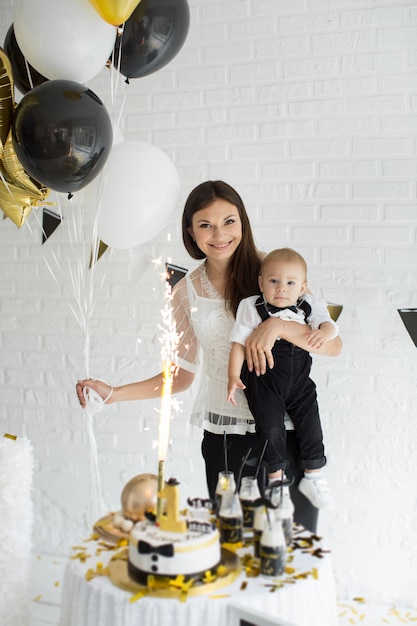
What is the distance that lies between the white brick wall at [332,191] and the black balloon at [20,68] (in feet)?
2.07

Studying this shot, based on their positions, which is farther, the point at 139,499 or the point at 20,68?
the point at 20,68

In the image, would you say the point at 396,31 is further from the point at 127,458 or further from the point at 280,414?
the point at 127,458

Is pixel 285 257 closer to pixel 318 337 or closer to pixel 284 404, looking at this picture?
pixel 318 337

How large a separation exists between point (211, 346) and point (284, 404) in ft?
0.89

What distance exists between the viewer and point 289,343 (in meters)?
1.93

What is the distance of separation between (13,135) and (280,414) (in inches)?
40.4

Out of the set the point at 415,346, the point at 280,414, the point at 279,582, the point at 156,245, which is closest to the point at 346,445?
the point at 415,346

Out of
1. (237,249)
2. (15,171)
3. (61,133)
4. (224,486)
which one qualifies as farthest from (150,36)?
(224,486)

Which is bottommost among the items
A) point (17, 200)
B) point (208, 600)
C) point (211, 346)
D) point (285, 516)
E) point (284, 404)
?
point (208, 600)

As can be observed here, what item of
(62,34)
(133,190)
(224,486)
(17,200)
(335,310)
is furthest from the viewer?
(335,310)

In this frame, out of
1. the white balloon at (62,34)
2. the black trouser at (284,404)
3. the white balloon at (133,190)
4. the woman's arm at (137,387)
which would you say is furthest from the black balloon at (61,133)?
the black trouser at (284,404)

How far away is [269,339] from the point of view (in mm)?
1830

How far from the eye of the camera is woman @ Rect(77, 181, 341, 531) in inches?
75.6

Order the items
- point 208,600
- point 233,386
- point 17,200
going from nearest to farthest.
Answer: point 208,600, point 233,386, point 17,200
